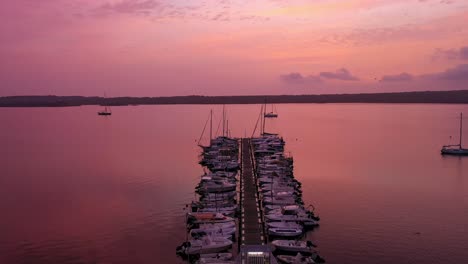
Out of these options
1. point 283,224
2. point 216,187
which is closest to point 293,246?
point 283,224

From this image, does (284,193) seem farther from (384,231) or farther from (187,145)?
(187,145)

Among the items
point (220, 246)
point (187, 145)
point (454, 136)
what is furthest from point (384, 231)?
point (454, 136)

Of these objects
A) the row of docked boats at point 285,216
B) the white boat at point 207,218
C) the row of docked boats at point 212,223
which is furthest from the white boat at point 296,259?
the white boat at point 207,218

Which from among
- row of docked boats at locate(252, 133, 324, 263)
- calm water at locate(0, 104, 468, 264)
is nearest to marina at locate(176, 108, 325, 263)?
row of docked boats at locate(252, 133, 324, 263)

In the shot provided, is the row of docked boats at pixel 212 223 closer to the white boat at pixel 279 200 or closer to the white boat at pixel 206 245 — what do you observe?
the white boat at pixel 206 245

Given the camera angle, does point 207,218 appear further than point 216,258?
Yes

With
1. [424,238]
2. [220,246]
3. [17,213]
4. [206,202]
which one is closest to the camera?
[220,246]

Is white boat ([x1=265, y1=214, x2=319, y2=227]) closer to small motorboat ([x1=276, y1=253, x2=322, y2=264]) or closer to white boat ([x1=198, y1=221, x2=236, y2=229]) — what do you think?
white boat ([x1=198, y1=221, x2=236, y2=229])

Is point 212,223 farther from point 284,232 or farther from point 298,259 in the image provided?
point 298,259
